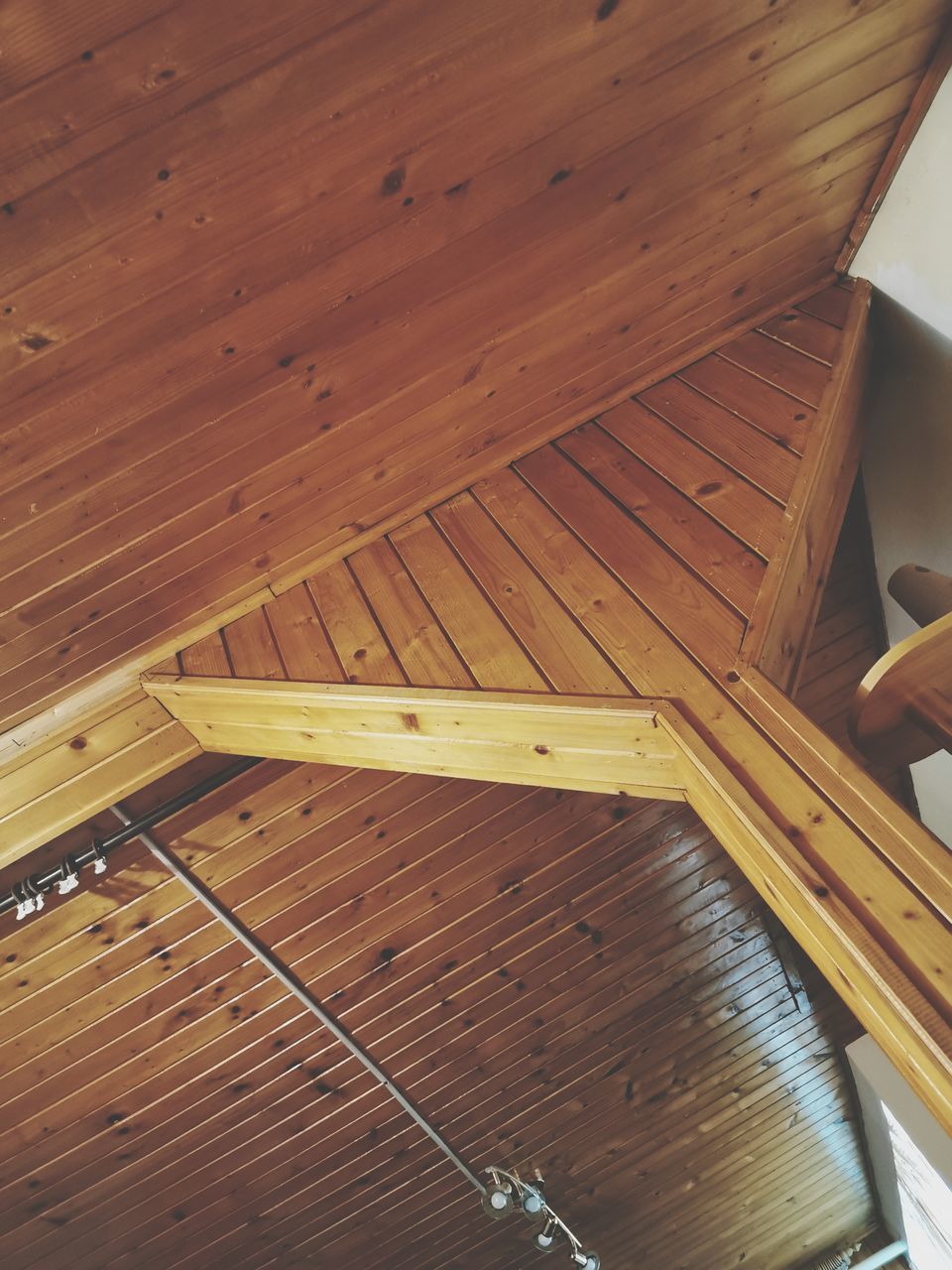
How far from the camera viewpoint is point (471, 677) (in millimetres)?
1719

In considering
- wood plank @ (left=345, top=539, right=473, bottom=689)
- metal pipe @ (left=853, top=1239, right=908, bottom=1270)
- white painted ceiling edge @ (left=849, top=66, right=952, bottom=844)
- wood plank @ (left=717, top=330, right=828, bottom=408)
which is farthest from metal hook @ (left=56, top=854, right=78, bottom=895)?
metal pipe @ (left=853, top=1239, right=908, bottom=1270)

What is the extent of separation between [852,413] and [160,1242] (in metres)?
4.28

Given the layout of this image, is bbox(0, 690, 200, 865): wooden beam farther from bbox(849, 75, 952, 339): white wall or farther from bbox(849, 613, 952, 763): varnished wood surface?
bbox(849, 75, 952, 339): white wall

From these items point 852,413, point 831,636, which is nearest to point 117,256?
point 852,413

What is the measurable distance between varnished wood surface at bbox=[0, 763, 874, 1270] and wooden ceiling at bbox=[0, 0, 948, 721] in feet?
3.81

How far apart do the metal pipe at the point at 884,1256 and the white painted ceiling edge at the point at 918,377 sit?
450 centimetres

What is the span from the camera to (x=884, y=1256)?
212 inches

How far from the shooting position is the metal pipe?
5.39 m

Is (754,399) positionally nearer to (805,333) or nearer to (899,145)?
(805,333)

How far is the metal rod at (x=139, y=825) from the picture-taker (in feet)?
8.13

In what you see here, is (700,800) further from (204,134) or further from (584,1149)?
(584,1149)

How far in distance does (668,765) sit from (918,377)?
1475mm

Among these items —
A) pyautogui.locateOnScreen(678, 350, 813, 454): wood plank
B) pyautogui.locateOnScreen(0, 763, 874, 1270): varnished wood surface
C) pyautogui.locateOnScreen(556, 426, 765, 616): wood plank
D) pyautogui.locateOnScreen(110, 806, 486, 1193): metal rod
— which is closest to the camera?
pyautogui.locateOnScreen(556, 426, 765, 616): wood plank

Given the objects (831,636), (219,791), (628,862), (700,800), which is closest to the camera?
(700,800)
